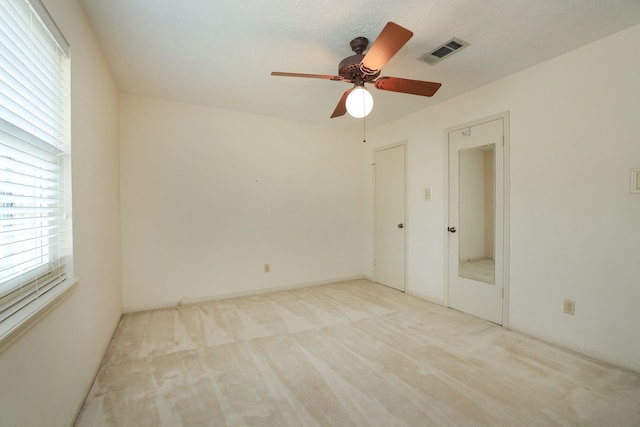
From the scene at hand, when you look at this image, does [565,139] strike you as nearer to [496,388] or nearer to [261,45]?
[496,388]

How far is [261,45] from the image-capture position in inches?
87.0

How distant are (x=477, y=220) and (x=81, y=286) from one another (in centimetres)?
360

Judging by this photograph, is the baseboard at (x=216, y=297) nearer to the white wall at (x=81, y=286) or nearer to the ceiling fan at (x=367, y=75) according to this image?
the white wall at (x=81, y=286)

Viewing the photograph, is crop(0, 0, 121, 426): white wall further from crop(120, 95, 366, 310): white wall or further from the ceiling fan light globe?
the ceiling fan light globe

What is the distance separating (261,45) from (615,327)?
3.55 meters

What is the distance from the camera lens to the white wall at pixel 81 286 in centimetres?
112

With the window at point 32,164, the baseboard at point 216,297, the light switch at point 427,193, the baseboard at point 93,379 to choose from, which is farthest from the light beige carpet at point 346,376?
the light switch at point 427,193

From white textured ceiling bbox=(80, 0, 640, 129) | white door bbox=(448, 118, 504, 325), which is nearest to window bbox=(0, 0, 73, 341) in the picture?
white textured ceiling bbox=(80, 0, 640, 129)

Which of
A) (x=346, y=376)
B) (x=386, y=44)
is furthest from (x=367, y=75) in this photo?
(x=346, y=376)

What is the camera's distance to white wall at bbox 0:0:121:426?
112 centimetres

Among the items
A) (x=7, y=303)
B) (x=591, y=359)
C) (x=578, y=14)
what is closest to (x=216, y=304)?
(x=7, y=303)

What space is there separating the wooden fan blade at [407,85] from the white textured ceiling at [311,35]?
347 millimetres

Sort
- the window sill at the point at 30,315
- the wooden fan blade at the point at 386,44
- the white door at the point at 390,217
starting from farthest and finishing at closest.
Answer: the white door at the point at 390,217 → the wooden fan blade at the point at 386,44 → the window sill at the point at 30,315

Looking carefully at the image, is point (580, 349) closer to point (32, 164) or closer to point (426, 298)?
point (426, 298)
